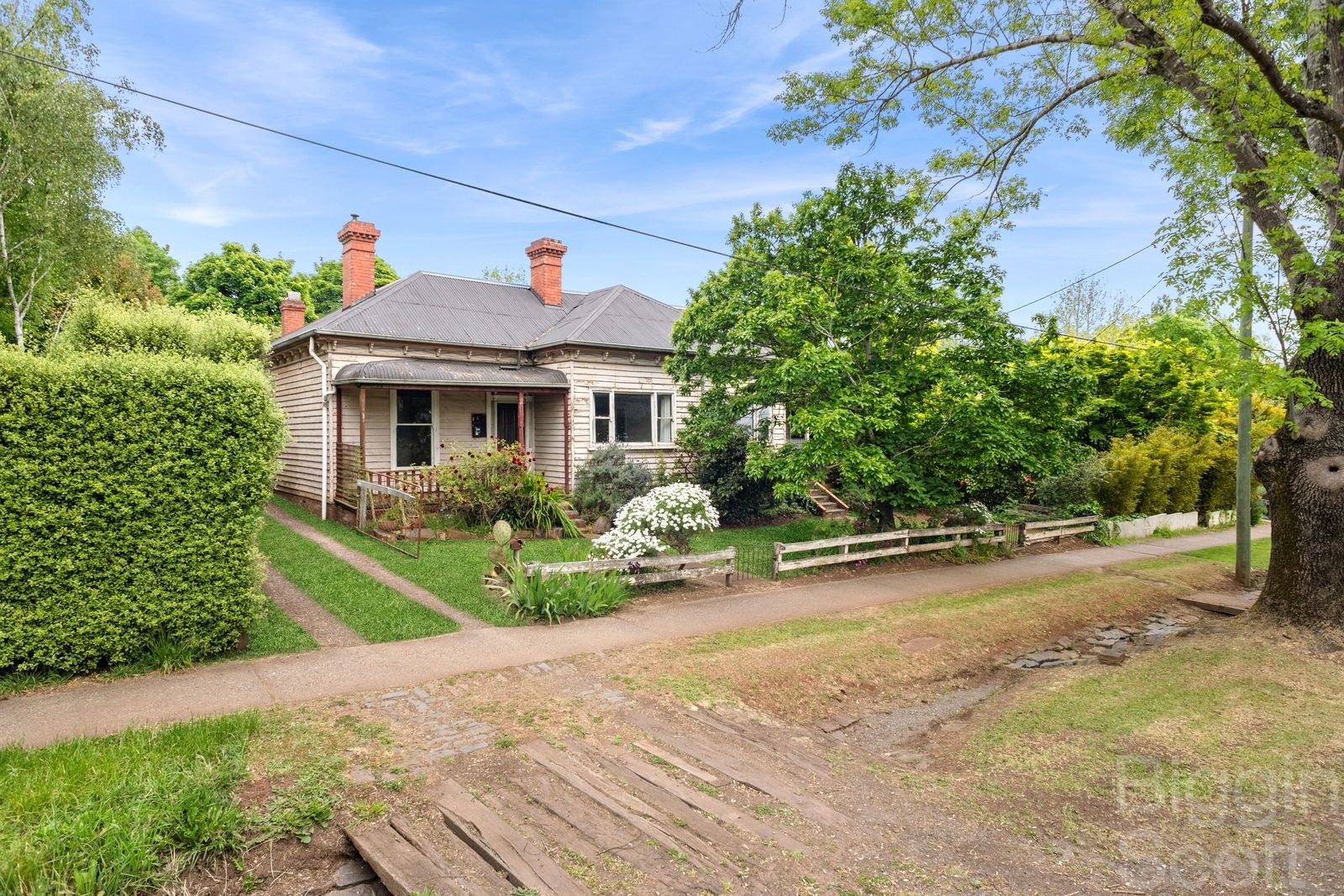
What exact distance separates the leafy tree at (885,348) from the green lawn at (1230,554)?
521cm

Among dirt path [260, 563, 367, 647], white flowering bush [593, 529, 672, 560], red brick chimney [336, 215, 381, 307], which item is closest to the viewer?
dirt path [260, 563, 367, 647]

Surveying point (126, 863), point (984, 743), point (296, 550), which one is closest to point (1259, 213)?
point (984, 743)

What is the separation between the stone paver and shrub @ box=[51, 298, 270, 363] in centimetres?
371

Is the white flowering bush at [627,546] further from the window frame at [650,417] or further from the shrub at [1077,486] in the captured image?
the shrub at [1077,486]

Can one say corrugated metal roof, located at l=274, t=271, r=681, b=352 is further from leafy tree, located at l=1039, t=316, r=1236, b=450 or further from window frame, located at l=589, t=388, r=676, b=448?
leafy tree, located at l=1039, t=316, r=1236, b=450

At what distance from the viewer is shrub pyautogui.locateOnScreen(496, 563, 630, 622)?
878 cm

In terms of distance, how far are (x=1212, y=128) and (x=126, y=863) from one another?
1312 centimetres

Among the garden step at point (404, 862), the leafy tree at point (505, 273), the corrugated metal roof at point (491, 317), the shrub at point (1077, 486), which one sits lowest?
the garden step at point (404, 862)

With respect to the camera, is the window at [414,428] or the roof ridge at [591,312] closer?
the window at [414,428]

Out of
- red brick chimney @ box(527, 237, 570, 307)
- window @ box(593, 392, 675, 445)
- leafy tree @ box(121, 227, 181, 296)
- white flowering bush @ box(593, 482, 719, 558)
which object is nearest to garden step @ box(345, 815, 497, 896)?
white flowering bush @ box(593, 482, 719, 558)

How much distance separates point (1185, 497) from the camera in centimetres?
1828

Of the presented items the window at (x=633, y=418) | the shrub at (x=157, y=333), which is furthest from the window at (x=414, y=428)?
the window at (x=633, y=418)

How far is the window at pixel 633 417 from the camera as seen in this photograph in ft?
57.0

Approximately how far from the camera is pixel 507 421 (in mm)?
18234
